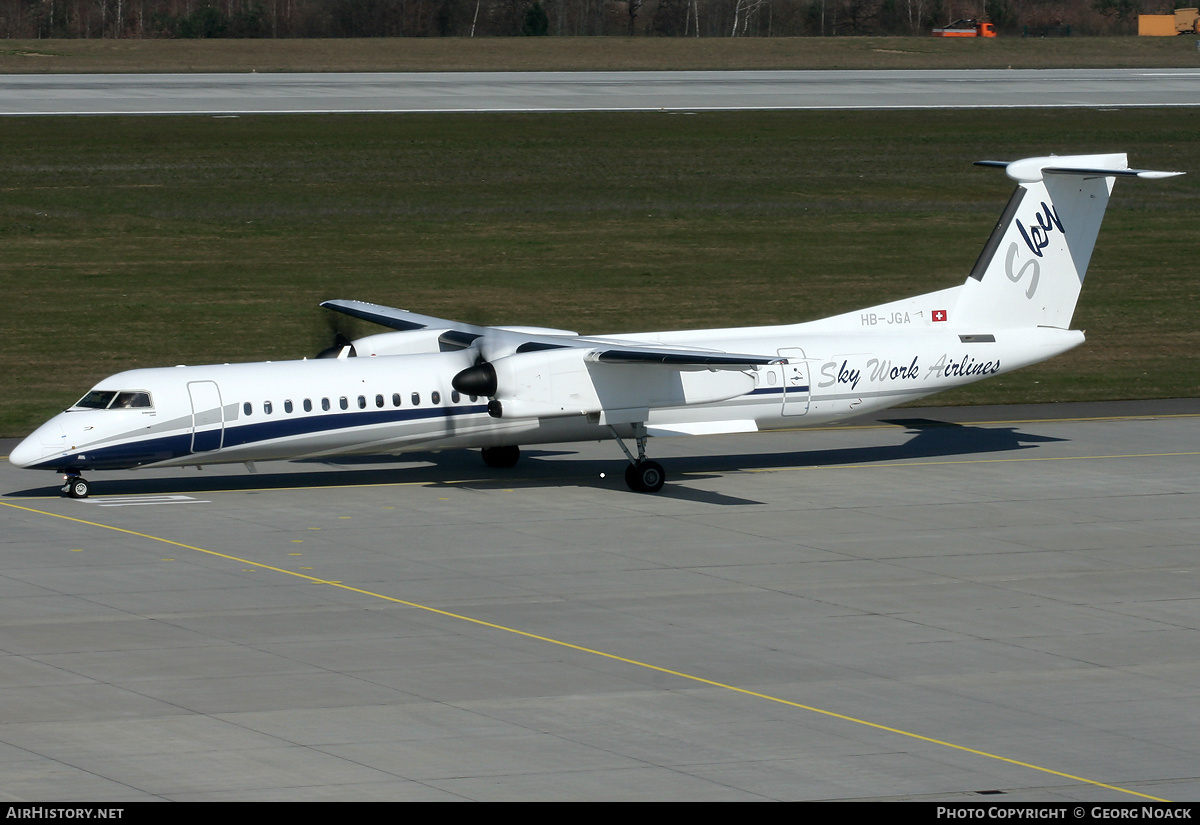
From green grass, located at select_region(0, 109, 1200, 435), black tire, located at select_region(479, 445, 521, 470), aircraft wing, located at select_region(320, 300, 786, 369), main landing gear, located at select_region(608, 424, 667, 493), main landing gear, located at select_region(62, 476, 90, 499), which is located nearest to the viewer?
aircraft wing, located at select_region(320, 300, 786, 369)

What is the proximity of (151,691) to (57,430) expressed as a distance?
1063 centimetres

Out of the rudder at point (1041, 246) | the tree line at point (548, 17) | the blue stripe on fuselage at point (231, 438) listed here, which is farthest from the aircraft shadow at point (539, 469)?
the tree line at point (548, 17)

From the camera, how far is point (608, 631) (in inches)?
802

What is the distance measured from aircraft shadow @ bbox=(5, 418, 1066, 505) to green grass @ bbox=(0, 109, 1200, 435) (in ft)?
20.4

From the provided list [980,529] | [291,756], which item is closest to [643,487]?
[980,529]

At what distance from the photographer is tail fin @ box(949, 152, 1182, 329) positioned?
31.8 m

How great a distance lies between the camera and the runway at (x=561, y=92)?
7456 centimetres

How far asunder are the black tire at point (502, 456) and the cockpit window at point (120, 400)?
691 centimetres

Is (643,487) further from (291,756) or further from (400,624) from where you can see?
(291,756)

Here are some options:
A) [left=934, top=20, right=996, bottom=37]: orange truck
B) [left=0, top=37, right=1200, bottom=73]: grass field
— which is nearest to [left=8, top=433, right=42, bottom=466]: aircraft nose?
[left=0, top=37, right=1200, bottom=73]: grass field

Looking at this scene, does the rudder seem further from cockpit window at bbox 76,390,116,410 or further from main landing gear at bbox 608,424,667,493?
cockpit window at bbox 76,390,116,410

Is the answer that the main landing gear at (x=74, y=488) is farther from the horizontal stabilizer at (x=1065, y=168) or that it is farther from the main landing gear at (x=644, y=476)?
the horizontal stabilizer at (x=1065, y=168)

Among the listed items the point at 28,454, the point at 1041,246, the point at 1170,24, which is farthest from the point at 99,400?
the point at 1170,24

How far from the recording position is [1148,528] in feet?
86.4
